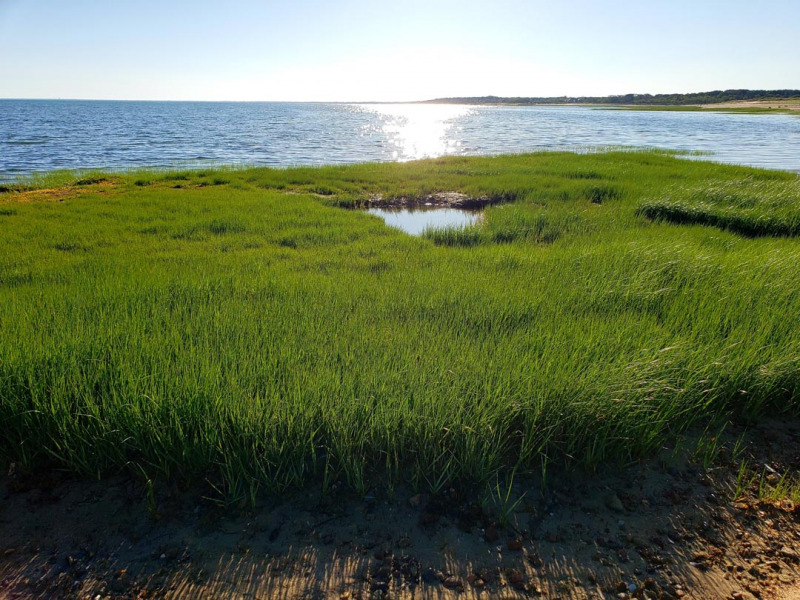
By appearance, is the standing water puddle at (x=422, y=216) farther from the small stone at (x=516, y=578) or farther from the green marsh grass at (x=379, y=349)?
the small stone at (x=516, y=578)

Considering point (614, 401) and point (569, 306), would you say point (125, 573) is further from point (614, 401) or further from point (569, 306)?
point (569, 306)

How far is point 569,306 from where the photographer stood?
4922 mm

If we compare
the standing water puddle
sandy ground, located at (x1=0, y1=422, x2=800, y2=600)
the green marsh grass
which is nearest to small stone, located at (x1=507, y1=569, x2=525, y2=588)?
sandy ground, located at (x1=0, y1=422, x2=800, y2=600)

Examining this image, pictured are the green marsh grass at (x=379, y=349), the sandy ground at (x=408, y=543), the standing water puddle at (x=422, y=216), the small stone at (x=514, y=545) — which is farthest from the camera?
the standing water puddle at (x=422, y=216)

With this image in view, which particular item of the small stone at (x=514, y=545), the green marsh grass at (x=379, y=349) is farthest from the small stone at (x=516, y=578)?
the green marsh grass at (x=379, y=349)

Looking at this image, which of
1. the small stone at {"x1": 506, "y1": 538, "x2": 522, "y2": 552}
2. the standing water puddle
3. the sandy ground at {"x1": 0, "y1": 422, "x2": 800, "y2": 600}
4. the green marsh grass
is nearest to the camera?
the sandy ground at {"x1": 0, "y1": 422, "x2": 800, "y2": 600}

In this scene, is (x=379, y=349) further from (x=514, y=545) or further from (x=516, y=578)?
(x=516, y=578)

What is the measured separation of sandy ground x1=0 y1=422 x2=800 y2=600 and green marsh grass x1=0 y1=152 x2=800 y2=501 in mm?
177

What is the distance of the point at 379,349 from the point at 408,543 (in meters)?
1.57

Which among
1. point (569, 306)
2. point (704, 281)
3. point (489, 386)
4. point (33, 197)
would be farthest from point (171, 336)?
point (33, 197)

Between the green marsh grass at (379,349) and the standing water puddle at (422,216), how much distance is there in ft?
6.33

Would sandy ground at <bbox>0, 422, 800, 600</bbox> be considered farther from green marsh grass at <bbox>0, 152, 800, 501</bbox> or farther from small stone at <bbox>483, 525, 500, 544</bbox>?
green marsh grass at <bbox>0, 152, 800, 501</bbox>

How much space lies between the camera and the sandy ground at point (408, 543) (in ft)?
7.54

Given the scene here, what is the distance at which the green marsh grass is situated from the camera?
291 cm
